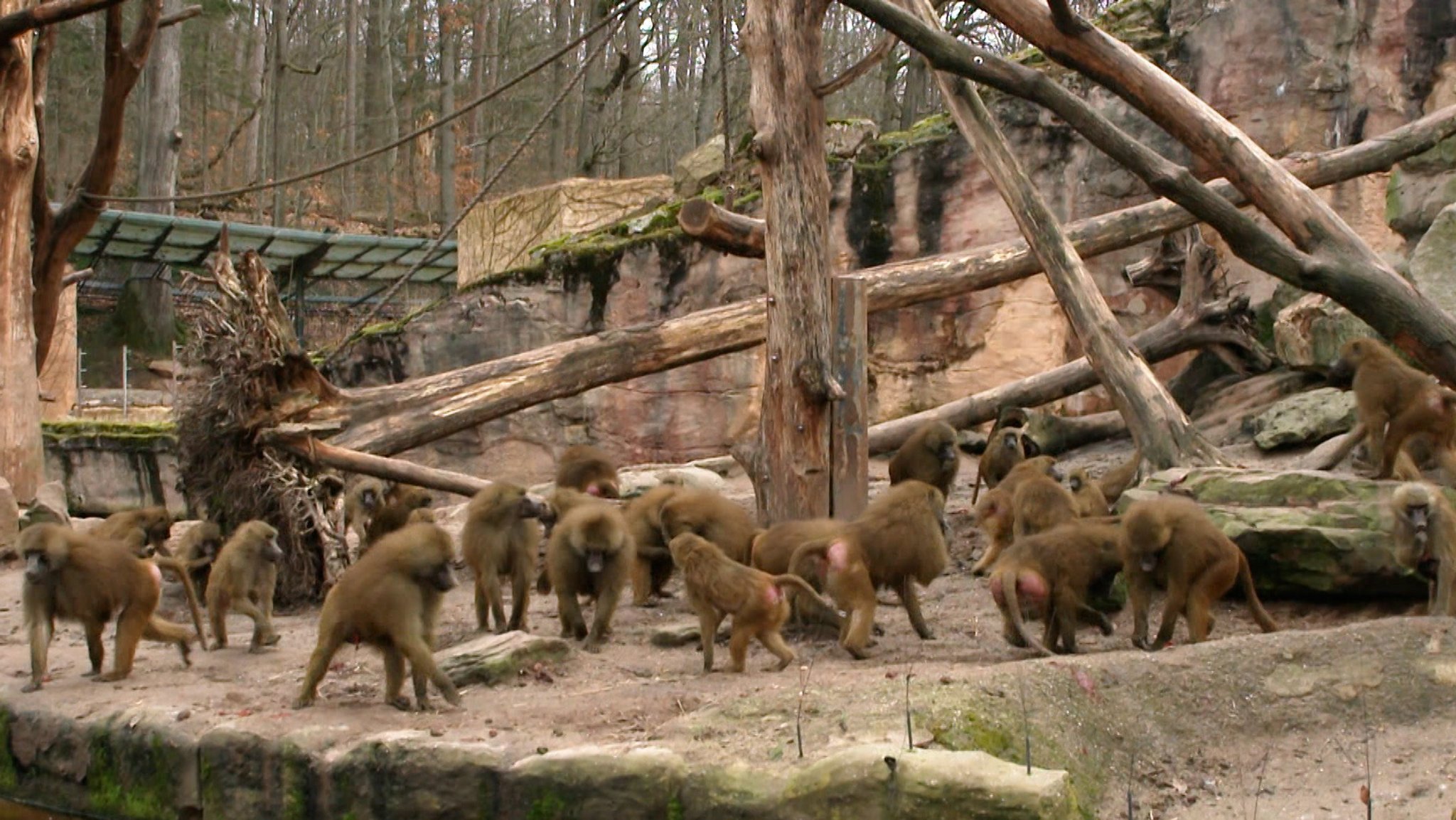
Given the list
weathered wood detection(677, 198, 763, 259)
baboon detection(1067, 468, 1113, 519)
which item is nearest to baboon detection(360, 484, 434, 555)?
weathered wood detection(677, 198, 763, 259)

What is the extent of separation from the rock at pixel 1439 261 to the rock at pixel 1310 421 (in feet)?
3.12

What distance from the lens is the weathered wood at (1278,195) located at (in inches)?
298

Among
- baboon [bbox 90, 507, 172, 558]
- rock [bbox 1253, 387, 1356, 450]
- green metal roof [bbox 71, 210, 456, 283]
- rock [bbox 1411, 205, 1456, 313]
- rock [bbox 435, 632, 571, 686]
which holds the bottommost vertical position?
rock [bbox 435, 632, 571, 686]

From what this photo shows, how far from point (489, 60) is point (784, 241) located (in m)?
28.8

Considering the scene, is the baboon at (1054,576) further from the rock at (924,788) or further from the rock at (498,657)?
the rock at (498,657)

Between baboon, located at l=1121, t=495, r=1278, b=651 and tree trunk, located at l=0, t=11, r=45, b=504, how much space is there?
32.2 ft

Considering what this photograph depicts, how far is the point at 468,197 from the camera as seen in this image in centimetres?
3850

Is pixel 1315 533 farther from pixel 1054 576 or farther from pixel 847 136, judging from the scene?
pixel 847 136

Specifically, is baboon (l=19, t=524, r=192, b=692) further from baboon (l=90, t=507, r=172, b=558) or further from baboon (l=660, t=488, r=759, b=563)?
baboon (l=660, t=488, r=759, b=563)

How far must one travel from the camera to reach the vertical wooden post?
1023 cm

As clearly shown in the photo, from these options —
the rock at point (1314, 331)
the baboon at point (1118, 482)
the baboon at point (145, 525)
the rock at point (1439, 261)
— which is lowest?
the baboon at point (145, 525)

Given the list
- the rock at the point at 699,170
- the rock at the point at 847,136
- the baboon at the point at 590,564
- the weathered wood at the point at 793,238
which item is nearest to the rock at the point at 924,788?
the baboon at the point at 590,564

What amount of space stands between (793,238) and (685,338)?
7.83ft

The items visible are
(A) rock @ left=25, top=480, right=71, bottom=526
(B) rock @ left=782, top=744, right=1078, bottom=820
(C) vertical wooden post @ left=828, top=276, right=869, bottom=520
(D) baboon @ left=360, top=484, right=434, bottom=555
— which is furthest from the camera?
(A) rock @ left=25, top=480, right=71, bottom=526
